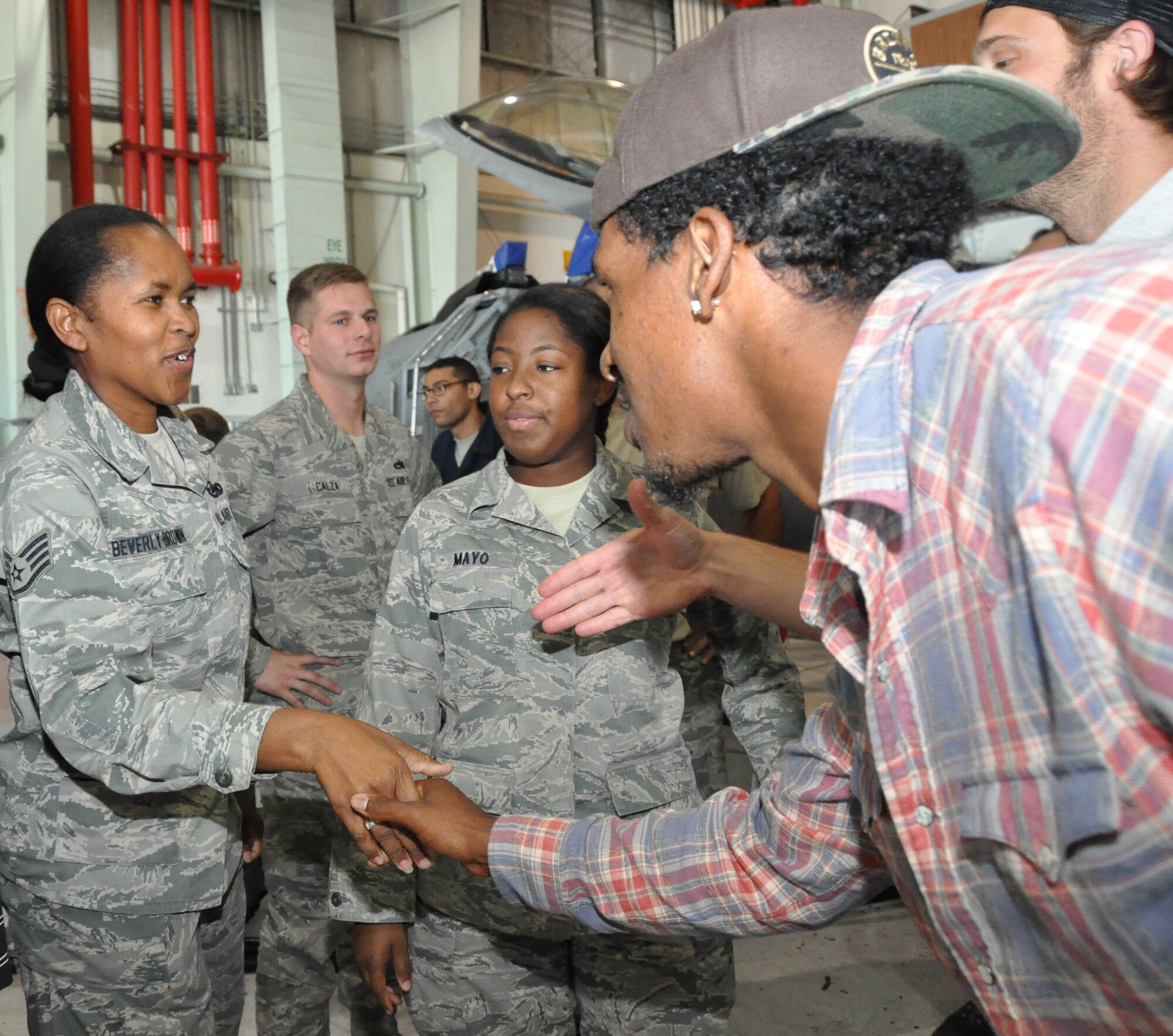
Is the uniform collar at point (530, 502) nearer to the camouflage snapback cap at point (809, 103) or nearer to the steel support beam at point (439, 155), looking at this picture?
the camouflage snapback cap at point (809, 103)

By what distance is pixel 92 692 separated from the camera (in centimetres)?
153

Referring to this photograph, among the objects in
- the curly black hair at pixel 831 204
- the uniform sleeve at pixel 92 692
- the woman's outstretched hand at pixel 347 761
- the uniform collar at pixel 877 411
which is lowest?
the woman's outstretched hand at pixel 347 761

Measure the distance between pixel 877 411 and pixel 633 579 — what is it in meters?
0.95

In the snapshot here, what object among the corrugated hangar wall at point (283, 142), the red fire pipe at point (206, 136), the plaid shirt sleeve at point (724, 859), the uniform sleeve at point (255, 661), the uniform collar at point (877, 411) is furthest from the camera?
the red fire pipe at point (206, 136)

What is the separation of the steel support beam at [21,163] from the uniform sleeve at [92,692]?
6.81 metres

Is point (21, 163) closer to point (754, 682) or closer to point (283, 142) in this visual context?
point (283, 142)

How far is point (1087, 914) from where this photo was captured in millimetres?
736

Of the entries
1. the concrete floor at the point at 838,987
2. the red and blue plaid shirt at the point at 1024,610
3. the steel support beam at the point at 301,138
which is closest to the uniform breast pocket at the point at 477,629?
the red and blue plaid shirt at the point at 1024,610

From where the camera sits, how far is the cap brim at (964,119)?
88 cm

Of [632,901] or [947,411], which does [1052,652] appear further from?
[632,901]

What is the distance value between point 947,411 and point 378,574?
2738mm

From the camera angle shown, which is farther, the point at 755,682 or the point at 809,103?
the point at 755,682

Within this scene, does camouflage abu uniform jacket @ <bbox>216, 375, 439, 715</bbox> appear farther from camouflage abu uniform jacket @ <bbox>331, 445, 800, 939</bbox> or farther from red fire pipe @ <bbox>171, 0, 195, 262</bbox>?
red fire pipe @ <bbox>171, 0, 195, 262</bbox>

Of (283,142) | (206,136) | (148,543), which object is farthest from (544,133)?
(206,136)
